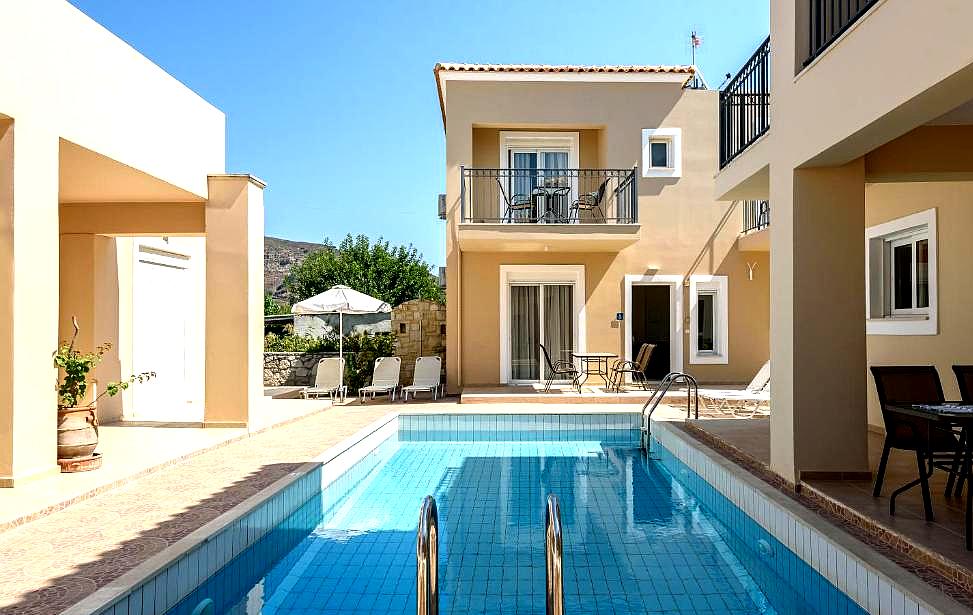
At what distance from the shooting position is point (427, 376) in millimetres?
14789

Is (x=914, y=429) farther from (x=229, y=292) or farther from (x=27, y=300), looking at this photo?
(x=229, y=292)

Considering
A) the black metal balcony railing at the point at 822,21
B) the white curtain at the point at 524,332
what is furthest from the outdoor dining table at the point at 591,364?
the black metal balcony railing at the point at 822,21

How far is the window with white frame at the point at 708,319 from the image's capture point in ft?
51.6

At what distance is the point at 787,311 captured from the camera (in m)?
6.27

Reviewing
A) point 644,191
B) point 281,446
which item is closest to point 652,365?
point 644,191

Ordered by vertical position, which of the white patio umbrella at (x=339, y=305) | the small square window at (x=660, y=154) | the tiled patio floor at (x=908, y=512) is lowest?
the tiled patio floor at (x=908, y=512)

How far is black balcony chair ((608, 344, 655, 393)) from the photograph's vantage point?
14.1m

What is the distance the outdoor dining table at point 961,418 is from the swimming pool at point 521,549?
85 centimetres

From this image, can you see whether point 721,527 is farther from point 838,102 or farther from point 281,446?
point 281,446

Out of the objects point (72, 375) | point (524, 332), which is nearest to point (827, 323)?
point (72, 375)

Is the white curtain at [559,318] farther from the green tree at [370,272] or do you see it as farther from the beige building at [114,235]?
the green tree at [370,272]

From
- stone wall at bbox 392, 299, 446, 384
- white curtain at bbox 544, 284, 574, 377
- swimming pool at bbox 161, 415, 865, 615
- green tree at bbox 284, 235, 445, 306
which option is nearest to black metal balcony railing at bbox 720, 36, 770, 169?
swimming pool at bbox 161, 415, 865, 615

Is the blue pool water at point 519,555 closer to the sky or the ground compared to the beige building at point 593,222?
closer to the ground

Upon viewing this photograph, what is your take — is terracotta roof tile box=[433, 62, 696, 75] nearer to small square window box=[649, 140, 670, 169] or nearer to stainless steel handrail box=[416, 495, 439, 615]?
small square window box=[649, 140, 670, 169]
